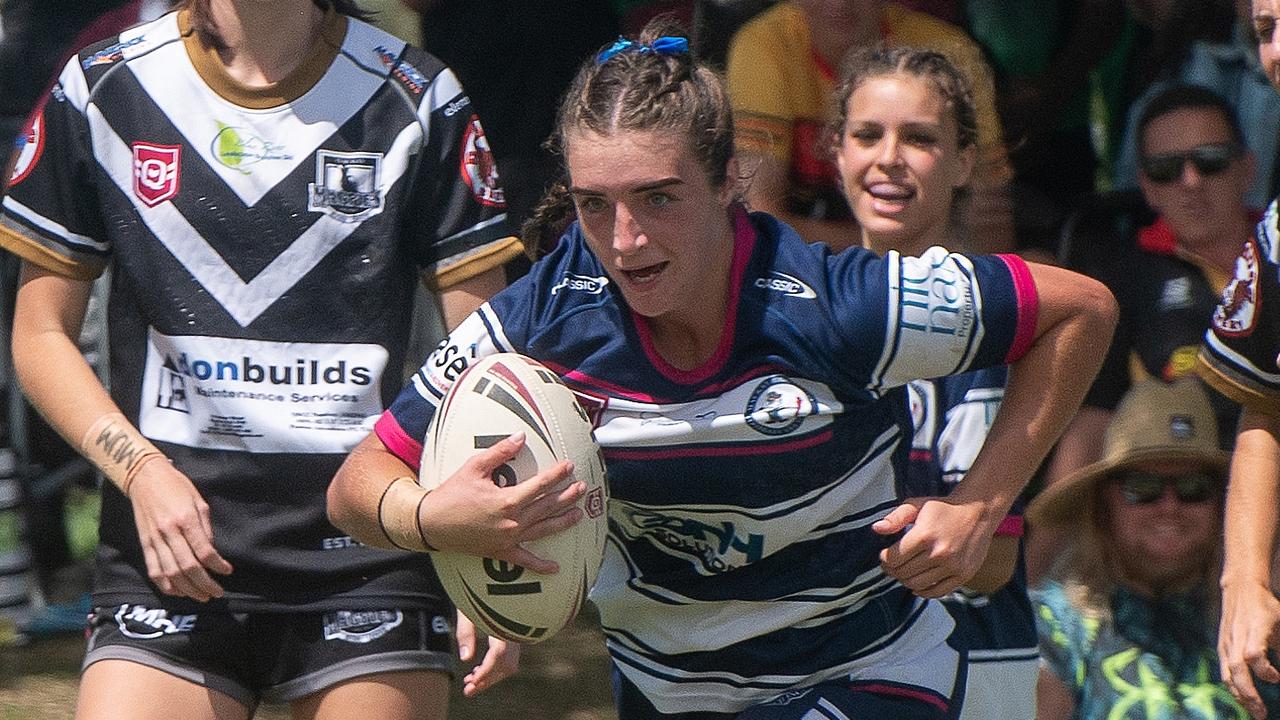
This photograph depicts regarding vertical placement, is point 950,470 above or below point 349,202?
below

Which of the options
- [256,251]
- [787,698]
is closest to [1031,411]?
[787,698]

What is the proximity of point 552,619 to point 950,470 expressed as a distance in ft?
3.25

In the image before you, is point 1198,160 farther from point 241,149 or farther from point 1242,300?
point 241,149

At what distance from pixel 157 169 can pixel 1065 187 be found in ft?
12.5

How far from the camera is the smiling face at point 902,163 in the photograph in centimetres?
395

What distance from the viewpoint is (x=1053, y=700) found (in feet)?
14.4

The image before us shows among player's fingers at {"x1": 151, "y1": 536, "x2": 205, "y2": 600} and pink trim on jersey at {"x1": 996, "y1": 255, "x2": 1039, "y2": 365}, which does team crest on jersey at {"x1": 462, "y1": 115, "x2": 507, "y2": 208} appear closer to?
player's fingers at {"x1": 151, "y1": 536, "x2": 205, "y2": 600}

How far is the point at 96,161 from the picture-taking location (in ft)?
11.1

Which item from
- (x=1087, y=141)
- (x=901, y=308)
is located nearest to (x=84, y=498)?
(x=1087, y=141)

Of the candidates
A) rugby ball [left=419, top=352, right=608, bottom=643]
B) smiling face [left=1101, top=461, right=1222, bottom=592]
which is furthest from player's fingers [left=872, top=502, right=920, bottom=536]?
smiling face [left=1101, top=461, right=1222, bottom=592]

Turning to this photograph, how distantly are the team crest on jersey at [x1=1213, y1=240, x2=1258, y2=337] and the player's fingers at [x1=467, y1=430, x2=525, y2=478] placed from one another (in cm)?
154

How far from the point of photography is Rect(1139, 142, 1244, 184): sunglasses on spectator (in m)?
5.41

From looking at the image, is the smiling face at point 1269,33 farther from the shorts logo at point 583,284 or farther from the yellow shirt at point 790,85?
the yellow shirt at point 790,85

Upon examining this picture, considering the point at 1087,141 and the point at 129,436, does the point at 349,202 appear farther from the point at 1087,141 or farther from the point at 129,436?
the point at 1087,141
